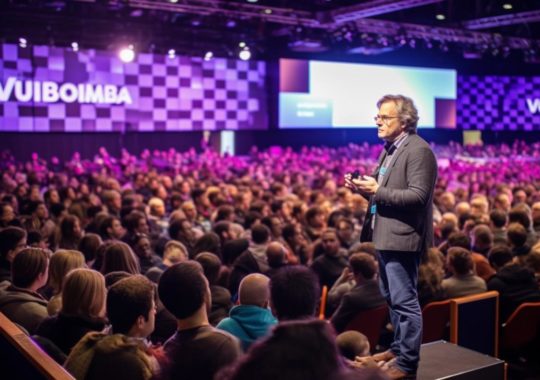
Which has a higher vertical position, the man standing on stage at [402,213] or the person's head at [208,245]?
the man standing on stage at [402,213]

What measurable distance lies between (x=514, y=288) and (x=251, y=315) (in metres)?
2.39

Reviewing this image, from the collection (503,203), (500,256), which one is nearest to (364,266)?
(500,256)

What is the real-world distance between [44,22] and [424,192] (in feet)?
39.6

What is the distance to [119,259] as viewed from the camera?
4016 millimetres

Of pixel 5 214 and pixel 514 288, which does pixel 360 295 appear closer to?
pixel 514 288

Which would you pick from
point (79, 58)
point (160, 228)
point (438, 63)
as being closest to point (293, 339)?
point (160, 228)

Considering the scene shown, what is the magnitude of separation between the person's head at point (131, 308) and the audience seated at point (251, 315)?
0.45 metres

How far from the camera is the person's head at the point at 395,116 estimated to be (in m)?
2.73

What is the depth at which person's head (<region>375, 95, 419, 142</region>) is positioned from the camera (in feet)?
8.96

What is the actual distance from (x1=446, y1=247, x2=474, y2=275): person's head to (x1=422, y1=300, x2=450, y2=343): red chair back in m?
0.49

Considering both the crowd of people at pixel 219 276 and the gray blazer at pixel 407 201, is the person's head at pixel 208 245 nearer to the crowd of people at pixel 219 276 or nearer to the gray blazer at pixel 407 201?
the crowd of people at pixel 219 276

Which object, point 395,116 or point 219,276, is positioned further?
point 219,276

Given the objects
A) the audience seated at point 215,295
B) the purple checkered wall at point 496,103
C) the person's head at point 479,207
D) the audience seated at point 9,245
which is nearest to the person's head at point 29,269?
the audience seated at point 9,245

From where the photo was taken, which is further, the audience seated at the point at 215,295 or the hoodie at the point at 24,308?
the audience seated at the point at 215,295
